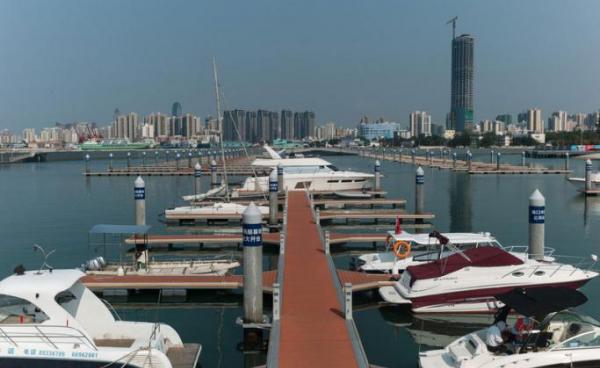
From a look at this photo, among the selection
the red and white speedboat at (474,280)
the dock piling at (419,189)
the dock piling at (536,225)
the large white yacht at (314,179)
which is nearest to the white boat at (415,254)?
the dock piling at (536,225)

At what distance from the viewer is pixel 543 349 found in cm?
1145

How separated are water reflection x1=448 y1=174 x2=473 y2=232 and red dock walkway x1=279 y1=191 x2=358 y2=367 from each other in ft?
52.0

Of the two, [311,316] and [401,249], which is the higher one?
[401,249]

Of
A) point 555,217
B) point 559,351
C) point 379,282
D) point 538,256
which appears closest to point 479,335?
point 559,351

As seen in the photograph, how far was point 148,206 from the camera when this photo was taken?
4741 centimetres

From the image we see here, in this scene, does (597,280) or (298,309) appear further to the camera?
(597,280)

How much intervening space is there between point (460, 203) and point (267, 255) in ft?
79.1

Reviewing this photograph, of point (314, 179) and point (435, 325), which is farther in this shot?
point (314, 179)

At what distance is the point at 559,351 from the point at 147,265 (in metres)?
14.3

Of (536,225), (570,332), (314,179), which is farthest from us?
(314,179)

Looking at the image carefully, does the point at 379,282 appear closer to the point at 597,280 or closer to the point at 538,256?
the point at 538,256

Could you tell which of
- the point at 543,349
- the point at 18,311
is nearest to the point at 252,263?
the point at 18,311

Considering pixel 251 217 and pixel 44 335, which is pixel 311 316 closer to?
pixel 251 217

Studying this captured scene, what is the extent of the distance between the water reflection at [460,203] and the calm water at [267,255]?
68mm
